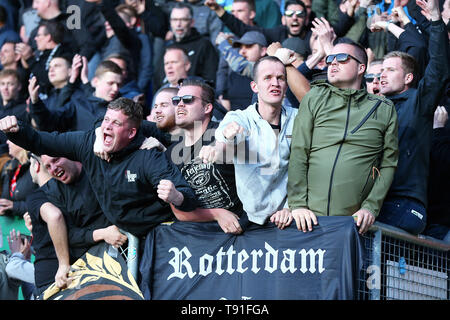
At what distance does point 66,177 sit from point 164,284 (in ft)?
5.26

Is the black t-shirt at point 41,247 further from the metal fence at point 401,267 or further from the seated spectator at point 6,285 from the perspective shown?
the metal fence at point 401,267

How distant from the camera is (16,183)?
34.5 feet

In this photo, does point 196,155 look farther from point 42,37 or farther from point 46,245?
point 42,37

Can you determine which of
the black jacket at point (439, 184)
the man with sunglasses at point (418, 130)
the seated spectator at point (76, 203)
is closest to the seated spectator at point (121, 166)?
the seated spectator at point (76, 203)

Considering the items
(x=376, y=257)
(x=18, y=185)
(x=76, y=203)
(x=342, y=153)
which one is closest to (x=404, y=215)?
(x=376, y=257)

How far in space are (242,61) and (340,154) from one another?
3908 millimetres

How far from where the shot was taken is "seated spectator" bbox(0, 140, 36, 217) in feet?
32.7

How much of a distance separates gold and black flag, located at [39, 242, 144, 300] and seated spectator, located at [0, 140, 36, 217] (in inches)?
97.5

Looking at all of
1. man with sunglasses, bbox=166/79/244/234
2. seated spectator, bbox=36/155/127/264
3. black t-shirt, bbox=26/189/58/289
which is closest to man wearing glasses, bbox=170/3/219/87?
man with sunglasses, bbox=166/79/244/234

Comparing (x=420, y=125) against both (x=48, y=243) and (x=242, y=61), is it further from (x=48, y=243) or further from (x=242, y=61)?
(x=48, y=243)

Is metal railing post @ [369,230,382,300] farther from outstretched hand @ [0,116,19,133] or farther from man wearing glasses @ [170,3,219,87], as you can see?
man wearing glasses @ [170,3,219,87]
